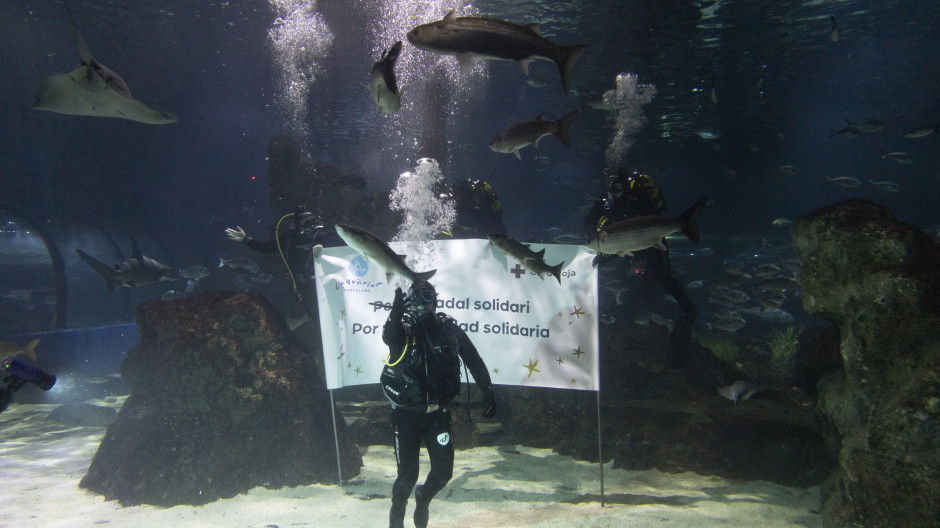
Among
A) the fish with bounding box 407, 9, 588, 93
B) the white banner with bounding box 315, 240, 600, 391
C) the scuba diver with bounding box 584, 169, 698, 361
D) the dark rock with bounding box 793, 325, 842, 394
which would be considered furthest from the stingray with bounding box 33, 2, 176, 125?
the dark rock with bounding box 793, 325, 842, 394

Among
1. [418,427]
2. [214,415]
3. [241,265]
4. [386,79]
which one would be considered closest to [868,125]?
[386,79]

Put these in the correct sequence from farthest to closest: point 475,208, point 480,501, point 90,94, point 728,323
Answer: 1. point 728,323
2. point 475,208
3. point 480,501
4. point 90,94

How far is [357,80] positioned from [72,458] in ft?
56.2

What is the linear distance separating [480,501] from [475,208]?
18.0ft

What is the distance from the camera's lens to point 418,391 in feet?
13.3

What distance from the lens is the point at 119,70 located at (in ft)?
64.0

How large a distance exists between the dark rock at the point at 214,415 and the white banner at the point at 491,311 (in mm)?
1110

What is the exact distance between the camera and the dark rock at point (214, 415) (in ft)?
17.9

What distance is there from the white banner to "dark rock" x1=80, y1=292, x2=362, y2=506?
111 centimetres

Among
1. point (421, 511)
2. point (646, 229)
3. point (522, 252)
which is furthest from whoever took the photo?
point (522, 252)

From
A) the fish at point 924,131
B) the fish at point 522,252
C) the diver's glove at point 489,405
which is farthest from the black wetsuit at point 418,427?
the fish at point 924,131

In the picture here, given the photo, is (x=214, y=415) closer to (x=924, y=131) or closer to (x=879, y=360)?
(x=879, y=360)

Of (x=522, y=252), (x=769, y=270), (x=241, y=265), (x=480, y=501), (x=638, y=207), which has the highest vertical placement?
(x=638, y=207)

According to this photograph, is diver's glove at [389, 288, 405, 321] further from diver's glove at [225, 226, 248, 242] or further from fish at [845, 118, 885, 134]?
fish at [845, 118, 885, 134]
